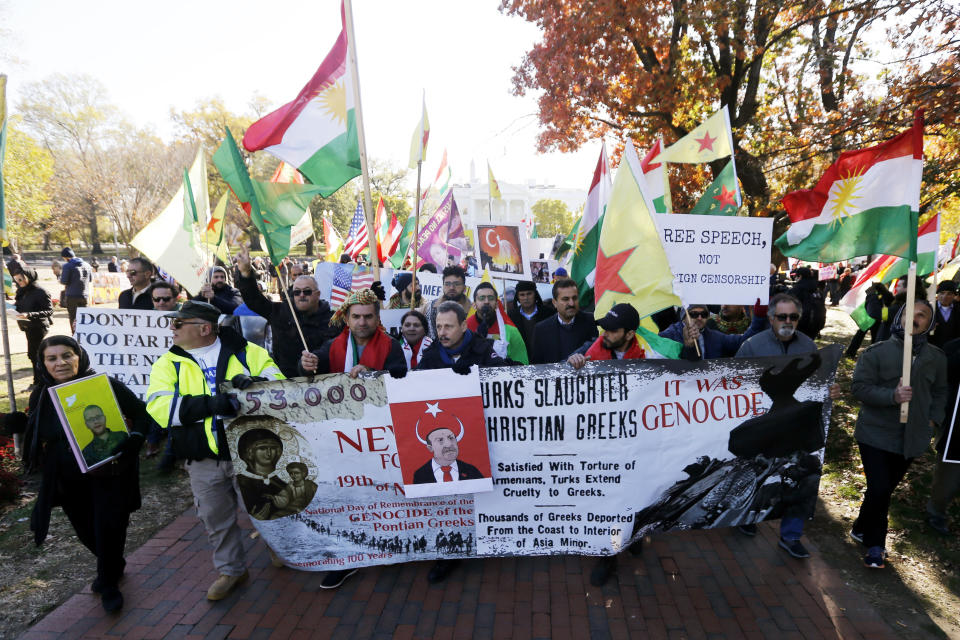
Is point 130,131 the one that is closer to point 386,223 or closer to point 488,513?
point 386,223

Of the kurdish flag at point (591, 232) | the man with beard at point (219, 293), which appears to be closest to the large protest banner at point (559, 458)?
the kurdish flag at point (591, 232)

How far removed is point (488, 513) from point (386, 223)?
9.39m

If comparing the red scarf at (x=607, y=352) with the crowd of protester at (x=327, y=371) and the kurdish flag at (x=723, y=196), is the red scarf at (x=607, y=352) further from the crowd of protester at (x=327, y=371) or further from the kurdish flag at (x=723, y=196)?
the kurdish flag at (x=723, y=196)

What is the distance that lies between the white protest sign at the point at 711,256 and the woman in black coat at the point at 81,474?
4080mm

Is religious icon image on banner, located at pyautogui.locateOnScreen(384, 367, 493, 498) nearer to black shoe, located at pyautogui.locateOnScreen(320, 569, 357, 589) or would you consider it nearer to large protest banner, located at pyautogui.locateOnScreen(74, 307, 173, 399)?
black shoe, located at pyautogui.locateOnScreen(320, 569, 357, 589)

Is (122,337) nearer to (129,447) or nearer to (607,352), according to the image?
(129,447)

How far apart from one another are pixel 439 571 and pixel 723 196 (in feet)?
13.9

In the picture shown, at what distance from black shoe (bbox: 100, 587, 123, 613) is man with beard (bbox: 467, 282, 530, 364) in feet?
10.7

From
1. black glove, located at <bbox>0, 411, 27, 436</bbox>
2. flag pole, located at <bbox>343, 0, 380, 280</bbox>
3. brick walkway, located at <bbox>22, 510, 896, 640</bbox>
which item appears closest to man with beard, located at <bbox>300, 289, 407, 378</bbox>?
flag pole, located at <bbox>343, 0, 380, 280</bbox>

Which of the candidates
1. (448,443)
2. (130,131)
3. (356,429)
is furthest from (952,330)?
(130,131)

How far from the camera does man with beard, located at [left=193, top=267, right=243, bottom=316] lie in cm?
744

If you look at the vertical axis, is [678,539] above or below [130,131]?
→ below

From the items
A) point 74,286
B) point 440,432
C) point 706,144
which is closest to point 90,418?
point 440,432

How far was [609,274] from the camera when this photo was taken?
12.3ft
